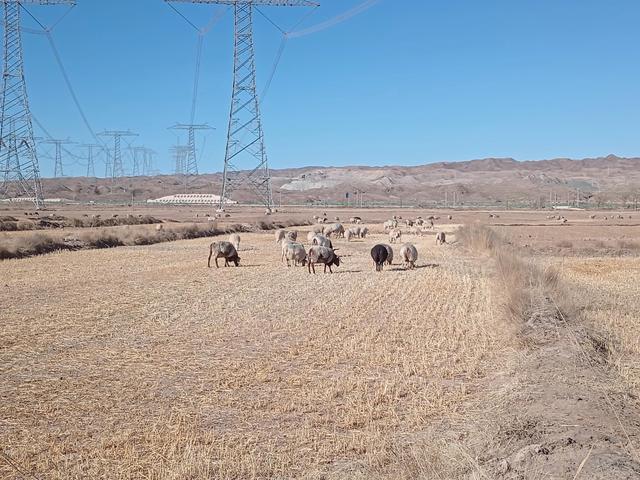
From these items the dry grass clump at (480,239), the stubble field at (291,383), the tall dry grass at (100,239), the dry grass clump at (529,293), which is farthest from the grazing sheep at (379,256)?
the tall dry grass at (100,239)

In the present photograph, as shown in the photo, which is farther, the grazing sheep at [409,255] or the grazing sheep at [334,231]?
the grazing sheep at [334,231]

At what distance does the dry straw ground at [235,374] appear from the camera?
288 inches

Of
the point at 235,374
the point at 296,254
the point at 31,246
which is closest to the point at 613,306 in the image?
the point at 235,374

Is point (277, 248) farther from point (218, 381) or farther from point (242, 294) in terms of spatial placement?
point (218, 381)

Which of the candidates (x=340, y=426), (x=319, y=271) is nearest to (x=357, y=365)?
(x=340, y=426)

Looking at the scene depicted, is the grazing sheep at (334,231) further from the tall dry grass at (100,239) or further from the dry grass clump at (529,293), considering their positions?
the dry grass clump at (529,293)

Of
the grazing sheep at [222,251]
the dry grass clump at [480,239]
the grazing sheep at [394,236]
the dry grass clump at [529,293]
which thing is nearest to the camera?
the dry grass clump at [529,293]

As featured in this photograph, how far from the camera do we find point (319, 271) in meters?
26.3

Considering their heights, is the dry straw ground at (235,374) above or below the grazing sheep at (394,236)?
below

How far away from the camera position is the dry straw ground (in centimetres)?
732

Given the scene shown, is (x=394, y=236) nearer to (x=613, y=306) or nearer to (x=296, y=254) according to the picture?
(x=296, y=254)

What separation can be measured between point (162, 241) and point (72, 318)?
30448 millimetres

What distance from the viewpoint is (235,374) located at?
1080cm

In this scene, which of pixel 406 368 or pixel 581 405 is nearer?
pixel 581 405
